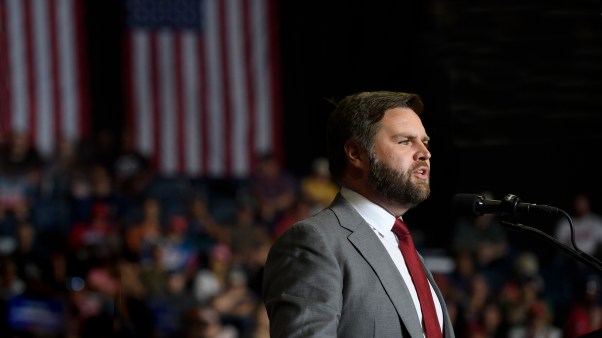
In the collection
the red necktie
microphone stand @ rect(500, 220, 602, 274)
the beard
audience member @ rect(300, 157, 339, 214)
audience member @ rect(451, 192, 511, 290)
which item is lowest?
audience member @ rect(451, 192, 511, 290)

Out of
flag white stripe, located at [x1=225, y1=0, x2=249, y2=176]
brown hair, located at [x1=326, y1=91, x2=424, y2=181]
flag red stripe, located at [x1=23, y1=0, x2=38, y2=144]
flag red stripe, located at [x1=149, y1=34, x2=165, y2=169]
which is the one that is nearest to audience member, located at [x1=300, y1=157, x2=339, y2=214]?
flag white stripe, located at [x1=225, y1=0, x2=249, y2=176]

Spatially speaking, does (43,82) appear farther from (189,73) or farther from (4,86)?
(189,73)

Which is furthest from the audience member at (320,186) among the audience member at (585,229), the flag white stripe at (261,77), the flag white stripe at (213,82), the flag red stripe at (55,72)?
the flag red stripe at (55,72)

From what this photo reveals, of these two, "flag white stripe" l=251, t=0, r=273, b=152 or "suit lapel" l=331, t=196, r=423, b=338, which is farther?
"flag white stripe" l=251, t=0, r=273, b=152

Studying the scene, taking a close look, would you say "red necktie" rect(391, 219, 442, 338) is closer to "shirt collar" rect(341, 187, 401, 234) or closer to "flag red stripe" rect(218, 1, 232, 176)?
"shirt collar" rect(341, 187, 401, 234)

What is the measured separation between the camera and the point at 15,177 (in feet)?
33.2

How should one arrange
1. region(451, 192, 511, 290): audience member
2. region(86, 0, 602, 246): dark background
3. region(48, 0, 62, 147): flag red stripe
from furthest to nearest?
region(48, 0, 62, 147): flag red stripe, region(451, 192, 511, 290): audience member, region(86, 0, 602, 246): dark background

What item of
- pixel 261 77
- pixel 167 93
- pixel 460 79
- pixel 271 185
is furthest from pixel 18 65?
pixel 460 79

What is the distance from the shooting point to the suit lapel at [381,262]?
2.47 metres

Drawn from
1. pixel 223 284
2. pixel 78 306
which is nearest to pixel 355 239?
pixel 78 306

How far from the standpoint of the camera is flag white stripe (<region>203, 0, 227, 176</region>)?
422 inches

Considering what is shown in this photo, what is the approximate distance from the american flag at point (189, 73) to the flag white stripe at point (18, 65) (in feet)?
3.20

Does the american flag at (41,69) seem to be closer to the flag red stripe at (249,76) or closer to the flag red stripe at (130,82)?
the flag red stripe at (130,82)

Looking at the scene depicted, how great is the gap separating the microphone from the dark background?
19.6 inches
